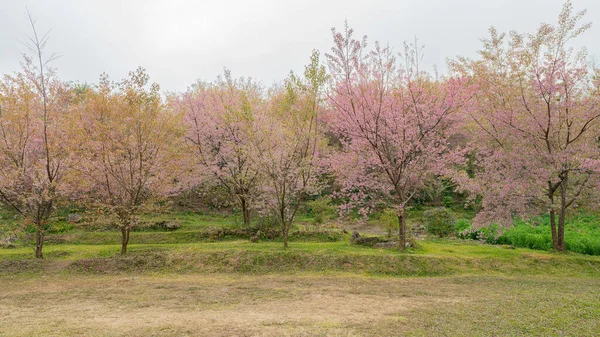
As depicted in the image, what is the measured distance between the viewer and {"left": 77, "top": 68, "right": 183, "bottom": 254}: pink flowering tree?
45.5 feet

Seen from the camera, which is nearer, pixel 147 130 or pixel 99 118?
pixel 147 130

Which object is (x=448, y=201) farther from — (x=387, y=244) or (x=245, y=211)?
(x=245, y=211)

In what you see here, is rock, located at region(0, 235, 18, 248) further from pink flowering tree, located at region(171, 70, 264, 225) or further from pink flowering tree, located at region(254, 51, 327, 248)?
pink flowering tree, located at region(254, 51, 327, 248)

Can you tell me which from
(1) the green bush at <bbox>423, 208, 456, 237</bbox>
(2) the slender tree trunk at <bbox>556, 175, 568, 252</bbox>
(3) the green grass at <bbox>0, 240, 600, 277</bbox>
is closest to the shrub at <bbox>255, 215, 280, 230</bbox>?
(3) the green grass at <bbox>0, 240, 600, 277</bbox>

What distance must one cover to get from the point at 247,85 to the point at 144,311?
17825 millimetres

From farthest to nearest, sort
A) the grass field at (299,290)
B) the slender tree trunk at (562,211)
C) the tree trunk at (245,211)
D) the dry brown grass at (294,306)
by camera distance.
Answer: the tree trunk at (245,211) < the slender tree trunk at (562,211) < the grass field at (299,290) < the dry brown grass at (294,306)

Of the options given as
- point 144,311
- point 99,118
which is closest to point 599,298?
point 144,311

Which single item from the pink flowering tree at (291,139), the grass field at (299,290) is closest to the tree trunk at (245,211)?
the grass field at (299,290)

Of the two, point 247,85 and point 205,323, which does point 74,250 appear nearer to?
point 205,323

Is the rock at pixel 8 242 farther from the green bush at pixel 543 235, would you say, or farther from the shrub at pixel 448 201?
the shrub at pixel 448 201

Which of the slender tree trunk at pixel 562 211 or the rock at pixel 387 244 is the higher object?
the slender tree trunk at pixel 562 211

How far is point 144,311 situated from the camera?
7914 mm

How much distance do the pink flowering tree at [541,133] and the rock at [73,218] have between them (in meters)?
19.4

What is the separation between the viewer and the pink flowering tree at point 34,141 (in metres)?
14.0
